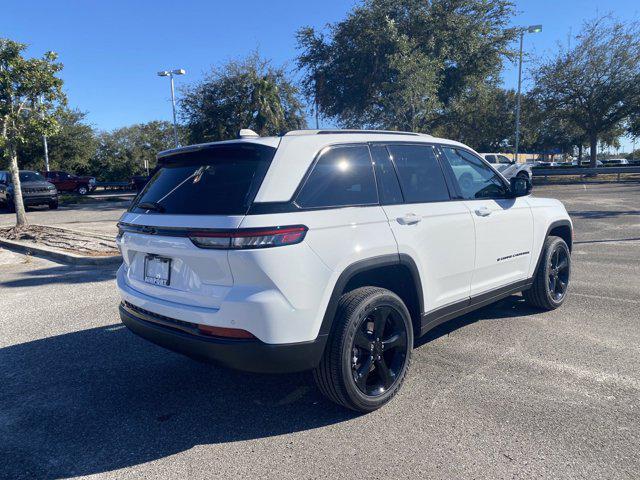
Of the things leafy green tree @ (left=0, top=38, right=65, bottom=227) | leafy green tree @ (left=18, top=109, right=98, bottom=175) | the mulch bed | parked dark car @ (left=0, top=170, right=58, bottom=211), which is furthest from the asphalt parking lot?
leafy green tree @ (left=18, top=109, right=98, bottom=175)

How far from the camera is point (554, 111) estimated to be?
32.3 meters

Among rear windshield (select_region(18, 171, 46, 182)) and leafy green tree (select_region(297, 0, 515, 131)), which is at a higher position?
leafy green tree (select_region(297, 0, 515, 131))

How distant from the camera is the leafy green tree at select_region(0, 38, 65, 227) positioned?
11.6 meters

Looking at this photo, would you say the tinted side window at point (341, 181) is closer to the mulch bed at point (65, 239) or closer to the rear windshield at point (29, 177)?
the mulch bed at point (65, 239)

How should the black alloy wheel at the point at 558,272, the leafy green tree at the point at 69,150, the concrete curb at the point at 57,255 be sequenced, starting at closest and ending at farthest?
the black alloy wheel at the point at 558,272 → the concrete curb at the point at 57,255 → the leafy green tree at the point at 69,150

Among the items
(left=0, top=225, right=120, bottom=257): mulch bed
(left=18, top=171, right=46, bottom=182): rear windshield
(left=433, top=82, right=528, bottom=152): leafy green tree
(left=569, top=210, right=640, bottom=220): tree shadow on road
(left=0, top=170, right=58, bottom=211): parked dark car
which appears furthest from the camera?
(left=433, top=82, right=528, bottom=152): leafy green tree

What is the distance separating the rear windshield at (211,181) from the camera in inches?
116

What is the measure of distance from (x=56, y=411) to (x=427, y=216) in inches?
118

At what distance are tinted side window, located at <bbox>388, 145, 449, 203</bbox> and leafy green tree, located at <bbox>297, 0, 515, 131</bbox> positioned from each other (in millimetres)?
18529

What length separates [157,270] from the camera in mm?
3252

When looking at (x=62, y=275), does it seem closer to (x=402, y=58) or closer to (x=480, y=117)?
(x=402, y=58)

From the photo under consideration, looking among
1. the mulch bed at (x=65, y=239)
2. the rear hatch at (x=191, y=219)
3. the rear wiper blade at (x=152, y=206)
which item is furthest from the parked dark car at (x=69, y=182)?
the rear hatch at (x=191, y=219)

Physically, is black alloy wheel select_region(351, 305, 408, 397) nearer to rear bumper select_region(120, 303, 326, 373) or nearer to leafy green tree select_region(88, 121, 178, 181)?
rear bumper select_region(120, 303, 326, 373)

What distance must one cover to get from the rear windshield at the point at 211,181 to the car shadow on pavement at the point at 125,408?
1.38m
